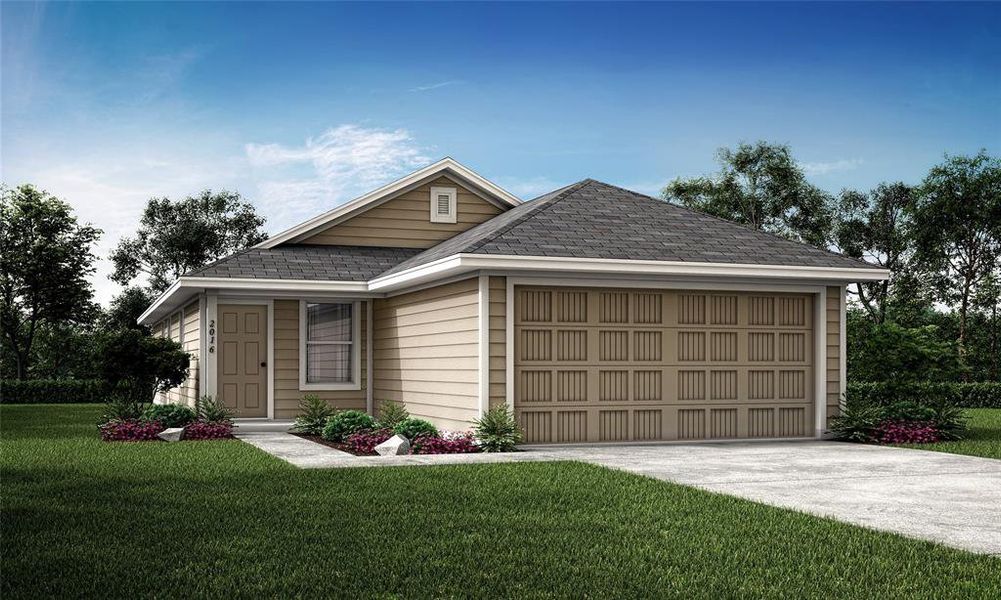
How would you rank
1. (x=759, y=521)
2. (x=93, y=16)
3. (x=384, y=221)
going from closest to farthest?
(x=759, y=521), (x=93, y=16), (x=384, y=221)

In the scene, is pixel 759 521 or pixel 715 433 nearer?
pixel 759 521

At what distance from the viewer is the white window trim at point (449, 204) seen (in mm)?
20484

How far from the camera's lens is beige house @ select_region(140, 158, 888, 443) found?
14.3 m

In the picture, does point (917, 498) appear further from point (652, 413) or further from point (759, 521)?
point (652, 413)

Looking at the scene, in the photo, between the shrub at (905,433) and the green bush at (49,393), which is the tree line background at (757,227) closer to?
the green bush at (49,393)

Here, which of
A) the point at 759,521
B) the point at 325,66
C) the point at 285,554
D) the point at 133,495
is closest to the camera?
the point at 285,554

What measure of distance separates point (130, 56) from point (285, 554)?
16664 millimetres

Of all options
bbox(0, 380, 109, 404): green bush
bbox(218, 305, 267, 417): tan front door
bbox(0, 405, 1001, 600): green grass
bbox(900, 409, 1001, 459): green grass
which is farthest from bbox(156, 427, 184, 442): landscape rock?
bbox(0, 380, 109, 404): green bush

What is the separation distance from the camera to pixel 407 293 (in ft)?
56.9

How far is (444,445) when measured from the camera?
13508 millimetres

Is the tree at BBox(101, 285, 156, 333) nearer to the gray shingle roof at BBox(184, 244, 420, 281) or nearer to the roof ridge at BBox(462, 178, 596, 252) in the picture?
the gray shingle roof at BBox(184, 244, 420, 281)

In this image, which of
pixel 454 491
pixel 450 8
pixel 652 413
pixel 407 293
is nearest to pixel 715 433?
pixel 652 413

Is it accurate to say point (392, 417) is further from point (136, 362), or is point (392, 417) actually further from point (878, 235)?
point (878, 235)

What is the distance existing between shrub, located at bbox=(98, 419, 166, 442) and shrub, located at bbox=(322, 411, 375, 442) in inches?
97.6
